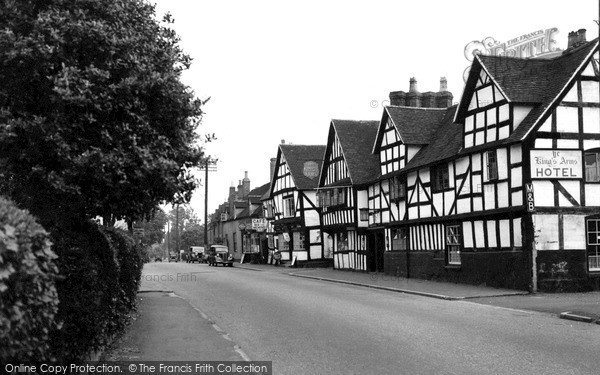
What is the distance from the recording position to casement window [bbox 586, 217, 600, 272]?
72.5ft

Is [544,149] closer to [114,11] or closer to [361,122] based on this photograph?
[114,11]

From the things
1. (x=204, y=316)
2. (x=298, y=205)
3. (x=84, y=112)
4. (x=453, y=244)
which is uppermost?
(x=298, y=205)

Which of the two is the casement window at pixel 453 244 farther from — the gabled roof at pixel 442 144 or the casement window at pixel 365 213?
the casement window at pixel 365 213

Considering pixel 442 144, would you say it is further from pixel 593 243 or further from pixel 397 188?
pixel 593 243

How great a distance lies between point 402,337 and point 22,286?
884cm

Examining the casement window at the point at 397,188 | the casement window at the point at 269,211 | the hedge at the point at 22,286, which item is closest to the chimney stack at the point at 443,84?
the casement window at the point at 397,188

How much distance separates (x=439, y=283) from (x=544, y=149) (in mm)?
7825

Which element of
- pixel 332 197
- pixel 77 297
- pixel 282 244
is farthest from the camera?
pixel 282 244

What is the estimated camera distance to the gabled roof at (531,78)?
72.4 feet

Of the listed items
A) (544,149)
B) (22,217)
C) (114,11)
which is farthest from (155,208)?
(544,149)

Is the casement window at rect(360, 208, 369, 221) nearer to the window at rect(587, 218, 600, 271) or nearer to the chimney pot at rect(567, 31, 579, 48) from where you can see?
the chimney pot at rect(567, 31, 579, 48)

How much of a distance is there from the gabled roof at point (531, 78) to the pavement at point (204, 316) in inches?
226

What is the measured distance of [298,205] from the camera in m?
49.5

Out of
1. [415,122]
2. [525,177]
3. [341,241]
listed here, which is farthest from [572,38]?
[341,241]
